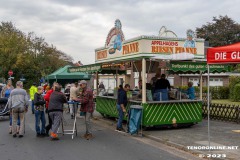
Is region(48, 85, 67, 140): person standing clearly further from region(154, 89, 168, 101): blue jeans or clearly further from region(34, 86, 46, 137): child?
region(154, 89, 168, 101): blue jeans

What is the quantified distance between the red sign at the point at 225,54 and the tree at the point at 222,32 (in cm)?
5023

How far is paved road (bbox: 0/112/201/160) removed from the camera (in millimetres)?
8266

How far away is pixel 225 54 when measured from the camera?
348 inches

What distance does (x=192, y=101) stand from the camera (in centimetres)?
1334

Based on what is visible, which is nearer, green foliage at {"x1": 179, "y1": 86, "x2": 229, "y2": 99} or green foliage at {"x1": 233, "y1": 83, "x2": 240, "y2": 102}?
green foliage at {"x1": 233, "y1": 83, "x2": 240, "y2": 102}

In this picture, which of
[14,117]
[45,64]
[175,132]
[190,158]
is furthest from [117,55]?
[45,64]

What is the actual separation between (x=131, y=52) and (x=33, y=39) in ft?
165

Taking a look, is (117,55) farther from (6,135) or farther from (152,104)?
(6,135)

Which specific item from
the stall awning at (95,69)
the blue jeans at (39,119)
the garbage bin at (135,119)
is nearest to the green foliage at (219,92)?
the stall awning at (95,69)

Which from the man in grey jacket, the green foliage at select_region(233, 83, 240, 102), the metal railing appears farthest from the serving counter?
the green foliage at select_region(233, 83, 240, 102)

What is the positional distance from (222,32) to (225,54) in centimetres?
5201

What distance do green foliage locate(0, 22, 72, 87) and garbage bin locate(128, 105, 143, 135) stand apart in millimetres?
39816

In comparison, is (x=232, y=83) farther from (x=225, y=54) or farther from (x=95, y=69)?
(x=225, y=54)

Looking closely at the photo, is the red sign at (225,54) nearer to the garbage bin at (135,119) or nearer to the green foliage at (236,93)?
the garbage bin at (135,119)
